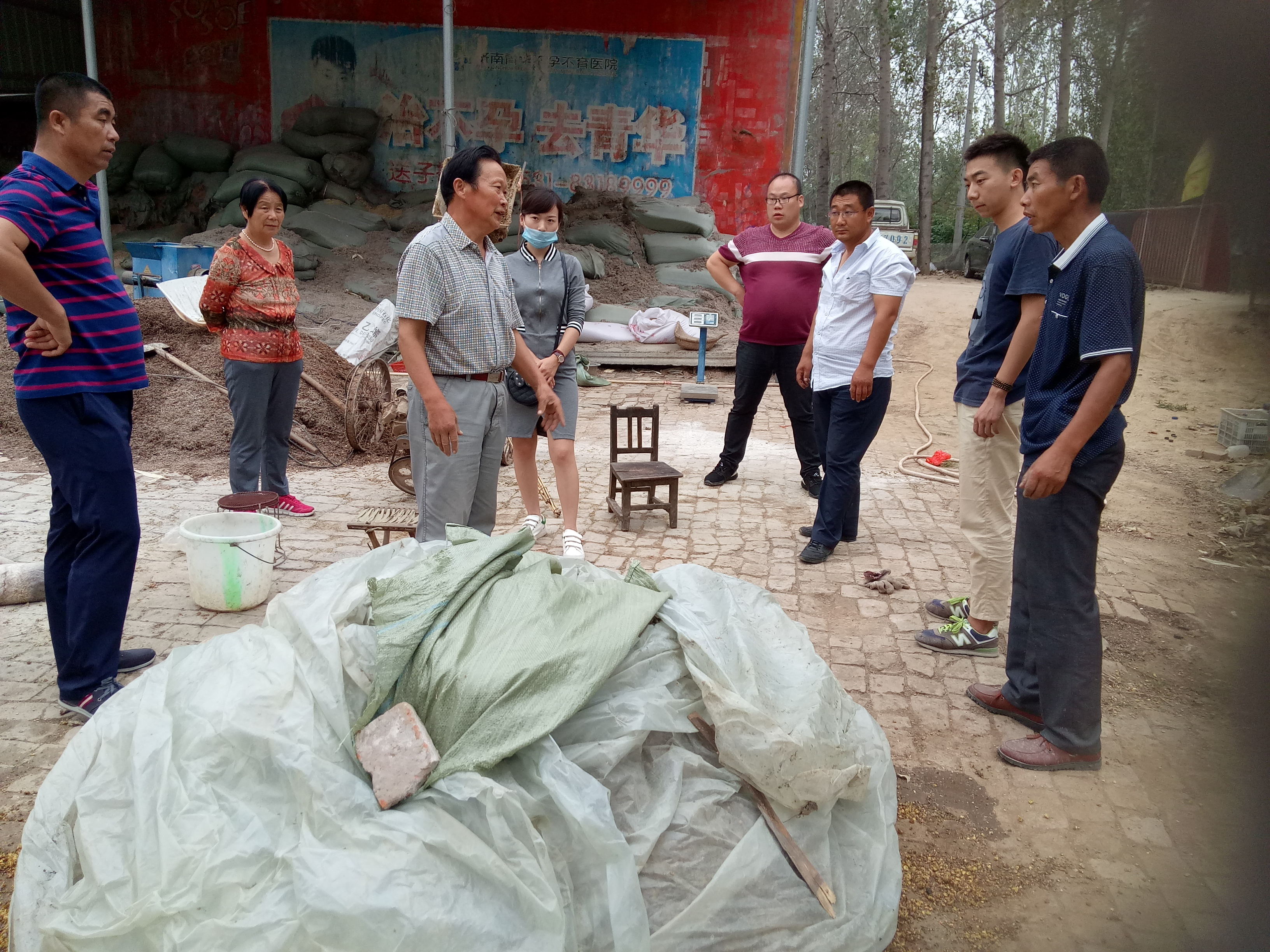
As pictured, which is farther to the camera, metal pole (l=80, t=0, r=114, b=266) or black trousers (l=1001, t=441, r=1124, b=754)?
metal pole (l=80, t=0, r=114, b=266)

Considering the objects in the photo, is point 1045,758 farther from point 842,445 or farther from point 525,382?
point 525,382

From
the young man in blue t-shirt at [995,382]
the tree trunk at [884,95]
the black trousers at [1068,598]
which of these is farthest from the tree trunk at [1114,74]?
the tree trunk at [884,95]

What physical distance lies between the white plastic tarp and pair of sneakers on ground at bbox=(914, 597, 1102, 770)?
76cm

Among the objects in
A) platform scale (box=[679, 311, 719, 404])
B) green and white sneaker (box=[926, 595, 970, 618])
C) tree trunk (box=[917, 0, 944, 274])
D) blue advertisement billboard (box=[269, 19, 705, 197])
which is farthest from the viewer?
tree trunk (box=[917, 0, 944, 274])

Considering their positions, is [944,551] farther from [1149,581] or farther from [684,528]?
[684,528]

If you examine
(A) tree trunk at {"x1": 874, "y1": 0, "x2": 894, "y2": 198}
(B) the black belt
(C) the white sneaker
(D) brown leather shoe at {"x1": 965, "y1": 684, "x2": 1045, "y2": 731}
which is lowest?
(D) brown leather shoe at {"x1": 965, "y1": 684, "x2": 1045, "y2": 731}

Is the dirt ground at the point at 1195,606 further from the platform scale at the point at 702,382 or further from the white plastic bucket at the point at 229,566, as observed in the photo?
the platform scale at the point at 702,382

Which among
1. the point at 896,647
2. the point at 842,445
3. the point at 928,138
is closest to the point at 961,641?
the point at 896,647

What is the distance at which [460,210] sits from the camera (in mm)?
3344

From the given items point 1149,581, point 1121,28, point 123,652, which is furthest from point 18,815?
point 1149,581

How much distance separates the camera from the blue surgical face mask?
450 cm

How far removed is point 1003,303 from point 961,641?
1.41m

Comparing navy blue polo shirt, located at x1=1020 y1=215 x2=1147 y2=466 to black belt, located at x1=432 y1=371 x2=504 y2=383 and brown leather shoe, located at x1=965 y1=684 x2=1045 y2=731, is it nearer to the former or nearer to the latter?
brown leather shoe, located at x1=965 y1=684 x2=1045 y2=731

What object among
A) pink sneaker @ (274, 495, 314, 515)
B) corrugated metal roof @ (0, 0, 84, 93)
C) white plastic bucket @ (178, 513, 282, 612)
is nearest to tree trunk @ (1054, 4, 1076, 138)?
white plastic bucket @ (178, 513, 282, 612)
